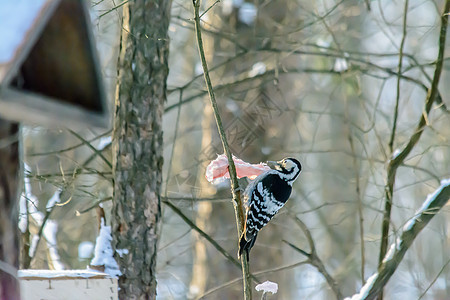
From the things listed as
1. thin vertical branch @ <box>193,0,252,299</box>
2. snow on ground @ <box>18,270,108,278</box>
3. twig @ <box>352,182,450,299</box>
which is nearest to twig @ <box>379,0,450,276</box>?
twig @ <box>352,182,450,299</box>

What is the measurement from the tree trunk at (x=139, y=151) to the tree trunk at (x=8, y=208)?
116 cm

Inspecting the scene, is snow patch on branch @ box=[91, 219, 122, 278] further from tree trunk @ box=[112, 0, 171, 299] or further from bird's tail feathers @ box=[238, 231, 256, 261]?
bird's tail feathers @ box=[238, 231, 256, 261]

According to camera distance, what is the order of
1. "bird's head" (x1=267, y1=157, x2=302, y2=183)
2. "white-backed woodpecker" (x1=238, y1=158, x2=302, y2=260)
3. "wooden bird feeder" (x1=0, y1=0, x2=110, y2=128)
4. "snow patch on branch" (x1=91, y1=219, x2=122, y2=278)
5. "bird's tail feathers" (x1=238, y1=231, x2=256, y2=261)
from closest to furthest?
"wooden bird feeder" (x1=0, y1=0, x2=110, y2=128) → "snow patch on branch" (x1=91, y1=219, x2=122, y2=278) → "bird's tail feathers" (x1=238, y1=231, x2=256, y2=261) → "white-backed woodpecker" (x1=238, y1=158, x2=302, y2=260) → "bird's head" (x1=267, y1=157, x2=302, y2=183)

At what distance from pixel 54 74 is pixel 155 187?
1414 millimetres

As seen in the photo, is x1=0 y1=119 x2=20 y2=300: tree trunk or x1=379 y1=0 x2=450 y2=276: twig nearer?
x1=0 y1=119 x2=20 y2=300: tree trunk

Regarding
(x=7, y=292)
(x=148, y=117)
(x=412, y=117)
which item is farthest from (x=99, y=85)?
(x=412, y=117)

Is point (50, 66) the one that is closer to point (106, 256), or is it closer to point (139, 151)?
point (139, 151)

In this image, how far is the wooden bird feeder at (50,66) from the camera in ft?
7.89

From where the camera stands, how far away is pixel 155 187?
400 cm

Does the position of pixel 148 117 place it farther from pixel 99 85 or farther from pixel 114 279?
pixel 99 85

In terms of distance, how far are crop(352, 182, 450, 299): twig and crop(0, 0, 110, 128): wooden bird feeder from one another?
234cm

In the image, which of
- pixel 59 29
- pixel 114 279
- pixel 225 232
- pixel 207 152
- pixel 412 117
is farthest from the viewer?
pixel 412 117

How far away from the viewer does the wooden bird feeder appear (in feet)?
7.89

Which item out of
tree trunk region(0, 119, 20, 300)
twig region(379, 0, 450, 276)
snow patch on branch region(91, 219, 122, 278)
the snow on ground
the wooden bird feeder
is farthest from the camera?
twig region(379, 0, 450, 276)
